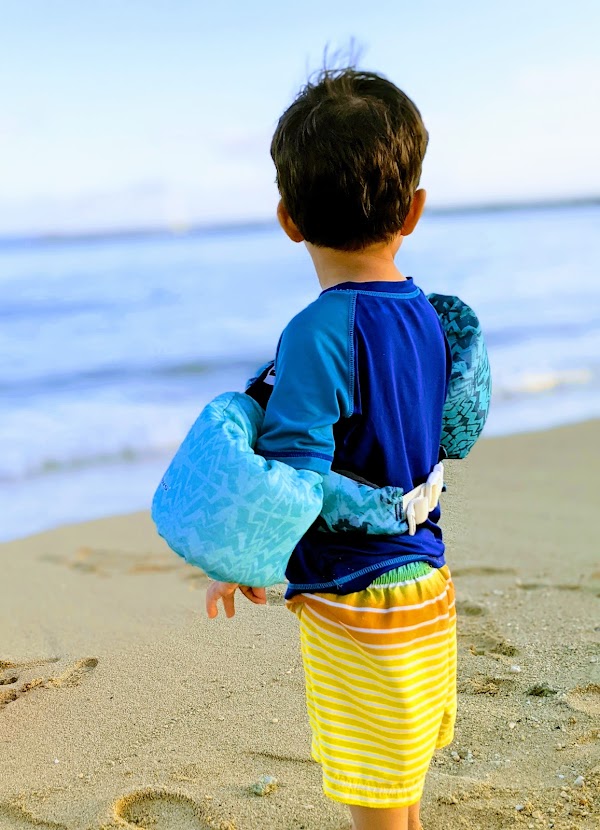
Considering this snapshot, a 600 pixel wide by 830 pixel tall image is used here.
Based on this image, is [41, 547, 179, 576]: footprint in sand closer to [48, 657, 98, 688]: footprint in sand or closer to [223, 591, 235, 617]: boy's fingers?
[48, 657, 98, 688]: footprint in sand

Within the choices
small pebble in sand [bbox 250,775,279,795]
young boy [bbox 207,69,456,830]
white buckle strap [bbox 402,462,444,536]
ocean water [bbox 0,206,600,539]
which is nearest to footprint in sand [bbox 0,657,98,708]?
small pebble in sand [bbox 250,775,279,795]

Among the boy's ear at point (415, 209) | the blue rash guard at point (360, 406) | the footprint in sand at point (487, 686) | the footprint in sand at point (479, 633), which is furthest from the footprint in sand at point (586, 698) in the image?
the boy's ear at point (415, 209)

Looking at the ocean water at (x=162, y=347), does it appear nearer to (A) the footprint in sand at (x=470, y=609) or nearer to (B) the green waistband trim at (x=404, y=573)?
(A) the footprint in sand at (x=470, y=609)

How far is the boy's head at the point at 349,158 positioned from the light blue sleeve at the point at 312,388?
0.17 m

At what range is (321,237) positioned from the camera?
1782 millimetres

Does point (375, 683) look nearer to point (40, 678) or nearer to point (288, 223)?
point (288, 223)

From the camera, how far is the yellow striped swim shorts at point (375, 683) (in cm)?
184

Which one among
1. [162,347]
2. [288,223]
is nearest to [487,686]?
[288,223]

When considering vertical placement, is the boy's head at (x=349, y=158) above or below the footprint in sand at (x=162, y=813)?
above

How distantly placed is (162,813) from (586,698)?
137 cm

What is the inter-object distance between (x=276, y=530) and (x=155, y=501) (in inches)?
10.6

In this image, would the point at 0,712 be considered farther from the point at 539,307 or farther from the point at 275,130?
the point at 539,307

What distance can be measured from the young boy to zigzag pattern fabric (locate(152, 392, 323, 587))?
67mm

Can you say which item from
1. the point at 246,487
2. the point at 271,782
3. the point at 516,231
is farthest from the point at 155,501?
the point at 516,231
